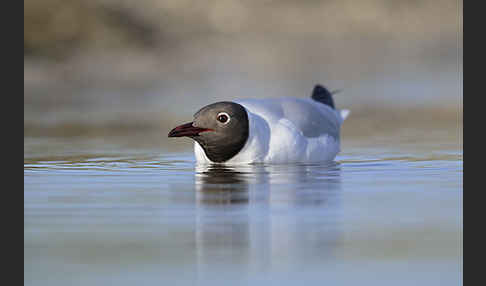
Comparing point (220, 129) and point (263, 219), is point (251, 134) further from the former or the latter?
point (263, 219)

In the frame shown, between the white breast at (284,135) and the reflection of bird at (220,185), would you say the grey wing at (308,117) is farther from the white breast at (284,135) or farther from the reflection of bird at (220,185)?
the reflection of bird at (220,185)

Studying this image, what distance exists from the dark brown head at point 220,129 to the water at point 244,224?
0.34 m

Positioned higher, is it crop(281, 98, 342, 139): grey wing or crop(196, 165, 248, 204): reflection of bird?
crop(281, 98, 342, 139): grey wing

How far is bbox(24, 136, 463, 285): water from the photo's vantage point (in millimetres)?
3609

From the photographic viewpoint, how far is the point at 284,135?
8.48 meters

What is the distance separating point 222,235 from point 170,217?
728 mm

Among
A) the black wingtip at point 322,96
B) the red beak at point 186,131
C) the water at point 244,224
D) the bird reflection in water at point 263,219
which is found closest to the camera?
the water at point 244,224

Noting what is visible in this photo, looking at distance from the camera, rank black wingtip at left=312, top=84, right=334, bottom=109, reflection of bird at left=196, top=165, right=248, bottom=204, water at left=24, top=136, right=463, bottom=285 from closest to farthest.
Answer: water at left=24, top=136, right=463, bottom=285 < reflection of bird at left=196, top=165, right=248, bottom=204 < black wingtip at left=312, top=84, right=334, bottom=109

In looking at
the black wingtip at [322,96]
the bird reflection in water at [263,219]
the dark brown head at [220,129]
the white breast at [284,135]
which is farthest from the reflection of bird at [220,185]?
the black wingtip at [322,96]

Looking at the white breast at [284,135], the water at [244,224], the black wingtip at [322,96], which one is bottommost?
the water at [244,224]

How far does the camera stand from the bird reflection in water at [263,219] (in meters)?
3.82

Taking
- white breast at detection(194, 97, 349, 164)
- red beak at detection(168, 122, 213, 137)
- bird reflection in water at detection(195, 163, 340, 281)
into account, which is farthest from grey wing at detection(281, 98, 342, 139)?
bird reflection in water at detection(195, 163, 340, 281)

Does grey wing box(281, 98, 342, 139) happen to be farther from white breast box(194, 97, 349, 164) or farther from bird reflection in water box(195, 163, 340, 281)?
bird reflection in water box(195, 163, 340, 281)

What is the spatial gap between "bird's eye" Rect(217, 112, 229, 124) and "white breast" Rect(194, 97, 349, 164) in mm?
225
